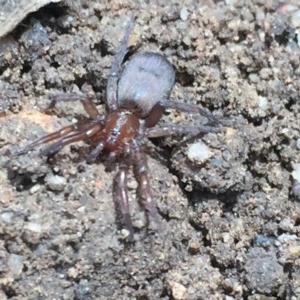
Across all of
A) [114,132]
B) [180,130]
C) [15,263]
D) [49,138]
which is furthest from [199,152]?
[15,263]

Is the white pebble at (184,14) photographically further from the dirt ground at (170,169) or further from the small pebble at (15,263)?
the small pebble at (15,263)

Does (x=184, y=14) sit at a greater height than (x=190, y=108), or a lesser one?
greater

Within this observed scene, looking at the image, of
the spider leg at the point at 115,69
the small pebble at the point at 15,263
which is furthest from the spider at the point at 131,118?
the small pebble at the point at 15,263

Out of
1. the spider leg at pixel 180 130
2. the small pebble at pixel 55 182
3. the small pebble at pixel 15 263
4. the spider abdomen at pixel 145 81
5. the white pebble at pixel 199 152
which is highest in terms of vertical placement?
the spider abdomen at pixel 145 81

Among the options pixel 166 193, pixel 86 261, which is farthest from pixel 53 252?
pixel 166 193

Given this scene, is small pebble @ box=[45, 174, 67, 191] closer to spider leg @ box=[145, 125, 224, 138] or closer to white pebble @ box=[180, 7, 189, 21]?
spider leg @ box=[145, 125, 224, 138]

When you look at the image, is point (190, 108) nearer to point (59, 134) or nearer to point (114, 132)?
point (114, 132)
